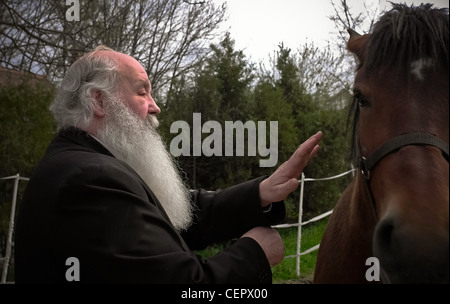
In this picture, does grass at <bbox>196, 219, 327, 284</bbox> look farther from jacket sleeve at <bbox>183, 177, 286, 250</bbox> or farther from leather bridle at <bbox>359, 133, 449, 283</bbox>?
leather bridle at <bbox>359, 133, 449, 283</bbox>

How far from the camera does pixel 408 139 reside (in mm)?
1542

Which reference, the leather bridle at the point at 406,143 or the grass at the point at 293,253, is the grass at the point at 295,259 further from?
the leather bridle at the point at 406,143

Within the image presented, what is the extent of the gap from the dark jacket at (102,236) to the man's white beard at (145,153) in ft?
1.11

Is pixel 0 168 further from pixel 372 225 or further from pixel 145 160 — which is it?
pixel 372 225

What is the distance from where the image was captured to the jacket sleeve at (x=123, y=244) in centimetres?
158

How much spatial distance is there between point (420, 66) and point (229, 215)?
1.28 m

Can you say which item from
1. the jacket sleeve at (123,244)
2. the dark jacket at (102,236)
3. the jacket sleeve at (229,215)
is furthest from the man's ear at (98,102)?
the jacket sleeve at (229,215)

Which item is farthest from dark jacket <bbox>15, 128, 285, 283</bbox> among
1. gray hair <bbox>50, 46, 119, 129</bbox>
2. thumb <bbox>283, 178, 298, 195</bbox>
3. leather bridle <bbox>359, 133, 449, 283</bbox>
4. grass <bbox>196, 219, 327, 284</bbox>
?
grass <bbox>196, 219, 327, 284</bbox>

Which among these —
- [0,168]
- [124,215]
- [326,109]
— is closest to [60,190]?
[124,215]

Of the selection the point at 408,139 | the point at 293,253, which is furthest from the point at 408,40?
the point at 293,253

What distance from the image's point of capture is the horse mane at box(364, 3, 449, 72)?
1.70 meters

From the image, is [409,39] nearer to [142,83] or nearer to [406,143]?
[406,143]

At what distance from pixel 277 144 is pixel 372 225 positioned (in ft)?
17.7

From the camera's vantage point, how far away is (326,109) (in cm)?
959
